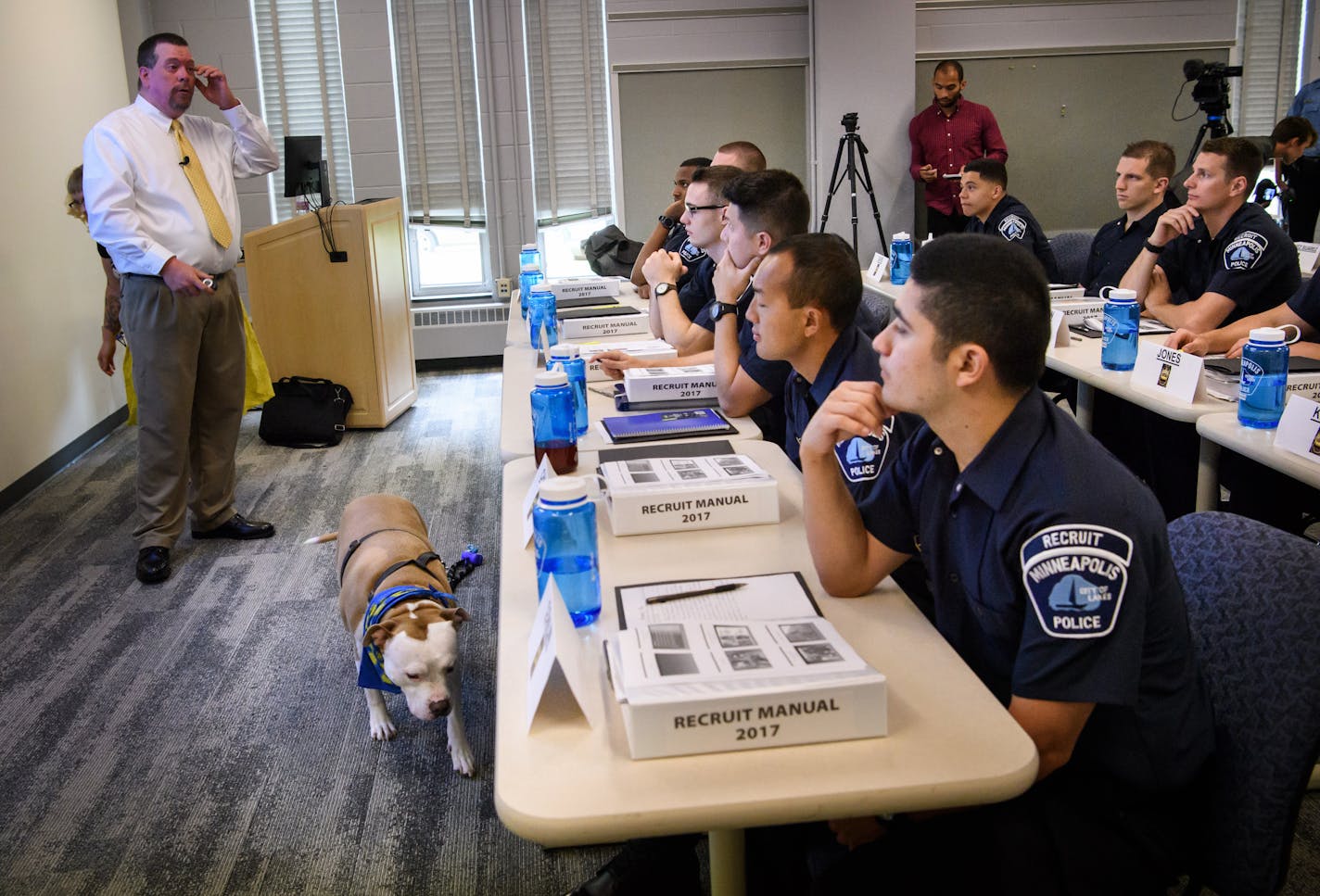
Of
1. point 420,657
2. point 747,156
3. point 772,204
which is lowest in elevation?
point 420,657

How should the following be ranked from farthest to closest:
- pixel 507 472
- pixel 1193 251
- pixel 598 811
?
pixel 1193 251 → pixel 507 472 → pixel 598 811

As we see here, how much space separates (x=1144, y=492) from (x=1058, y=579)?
17 centimetres

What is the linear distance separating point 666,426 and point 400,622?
0.68 m

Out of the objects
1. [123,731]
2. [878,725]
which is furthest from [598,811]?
[123,731]

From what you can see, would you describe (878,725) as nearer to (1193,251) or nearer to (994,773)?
(994,773)

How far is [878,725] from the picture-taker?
1.16 m

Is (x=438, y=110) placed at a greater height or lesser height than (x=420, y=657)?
greater

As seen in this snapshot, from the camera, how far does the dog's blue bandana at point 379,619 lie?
88.4 inches

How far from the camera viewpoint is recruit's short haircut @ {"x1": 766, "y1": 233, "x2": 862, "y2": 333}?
2049 mm

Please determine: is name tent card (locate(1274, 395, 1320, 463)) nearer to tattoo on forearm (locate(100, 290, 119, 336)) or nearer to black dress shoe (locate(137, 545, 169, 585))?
black dress shoe (locate(137, 545, 169, 585))

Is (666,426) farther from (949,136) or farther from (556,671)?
(949,136)

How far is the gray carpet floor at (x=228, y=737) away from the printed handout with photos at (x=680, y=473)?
774 mm

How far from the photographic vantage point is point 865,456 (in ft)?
6.08

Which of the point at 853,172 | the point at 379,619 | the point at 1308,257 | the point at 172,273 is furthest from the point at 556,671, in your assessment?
the point at 853,172
